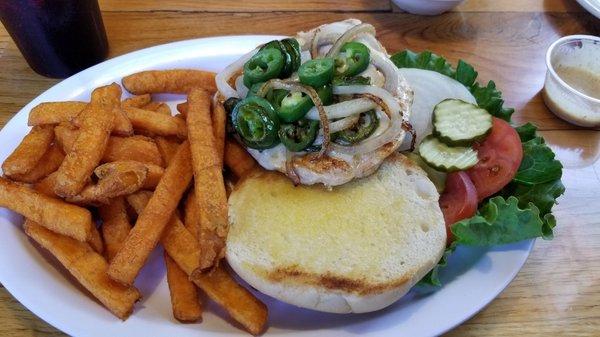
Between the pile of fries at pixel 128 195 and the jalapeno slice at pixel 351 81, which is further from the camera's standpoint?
the jalapeno slice at pixel 351 81

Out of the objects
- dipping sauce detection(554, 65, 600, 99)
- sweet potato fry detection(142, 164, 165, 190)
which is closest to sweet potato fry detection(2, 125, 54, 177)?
sweet potato fry detection(142, 164, 165, 190)

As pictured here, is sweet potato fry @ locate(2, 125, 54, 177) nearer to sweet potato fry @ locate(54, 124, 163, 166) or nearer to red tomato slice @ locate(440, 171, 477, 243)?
sweet potato fry @ locate(54, 124, 163, 166)

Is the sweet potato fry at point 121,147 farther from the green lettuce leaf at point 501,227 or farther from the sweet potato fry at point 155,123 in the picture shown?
the green lettuce leaf at point 501,227

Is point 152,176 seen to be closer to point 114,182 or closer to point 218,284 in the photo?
point 114,182

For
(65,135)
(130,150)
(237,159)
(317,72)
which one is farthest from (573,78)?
(65,135)

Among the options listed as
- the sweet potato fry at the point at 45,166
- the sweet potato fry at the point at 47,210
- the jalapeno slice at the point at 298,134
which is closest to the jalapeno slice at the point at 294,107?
the jalapeno slice at the point at 298,134

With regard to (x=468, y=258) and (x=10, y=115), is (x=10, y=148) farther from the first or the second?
(x=468, y=258)
